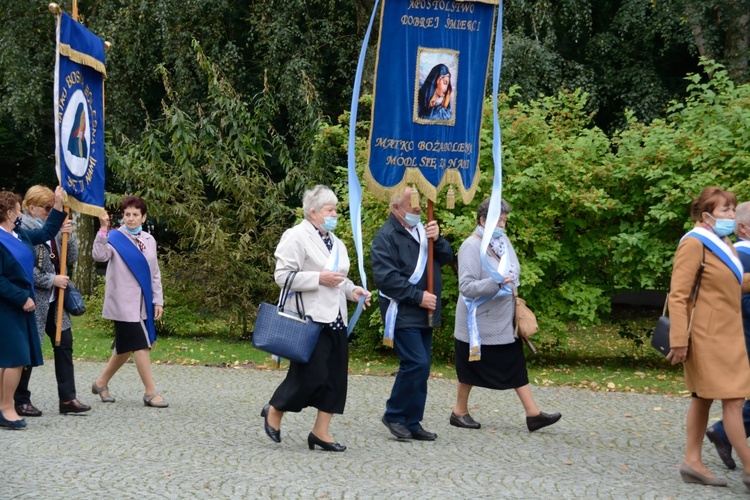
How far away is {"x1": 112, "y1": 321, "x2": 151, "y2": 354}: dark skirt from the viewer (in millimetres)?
9359

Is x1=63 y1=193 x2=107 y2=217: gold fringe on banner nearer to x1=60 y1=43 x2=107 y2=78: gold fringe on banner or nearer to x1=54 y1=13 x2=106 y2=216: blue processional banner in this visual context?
x1=54 y1=13 x2=106 y2=216: blue processional banner

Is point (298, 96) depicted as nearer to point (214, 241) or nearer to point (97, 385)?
point (214, 241)

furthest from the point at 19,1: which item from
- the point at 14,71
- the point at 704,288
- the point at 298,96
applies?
the point at 704,288

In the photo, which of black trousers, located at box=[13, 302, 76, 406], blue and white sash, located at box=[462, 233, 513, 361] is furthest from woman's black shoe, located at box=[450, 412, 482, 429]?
black trousers, located at box=[13, 302, 76, 406]

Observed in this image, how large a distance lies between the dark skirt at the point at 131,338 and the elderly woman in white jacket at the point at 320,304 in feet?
7.39

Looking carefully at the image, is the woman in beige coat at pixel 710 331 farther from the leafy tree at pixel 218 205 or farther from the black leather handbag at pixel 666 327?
the leafy tree at pixel 218 205

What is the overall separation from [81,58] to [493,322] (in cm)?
424

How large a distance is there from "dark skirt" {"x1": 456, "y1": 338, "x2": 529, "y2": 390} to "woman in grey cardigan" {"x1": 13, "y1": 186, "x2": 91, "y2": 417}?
3354 millimetres

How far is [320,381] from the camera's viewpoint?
7.40 metres

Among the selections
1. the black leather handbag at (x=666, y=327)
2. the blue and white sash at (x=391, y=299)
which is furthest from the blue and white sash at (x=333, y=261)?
the black leather handbag at (x=666, y=327)

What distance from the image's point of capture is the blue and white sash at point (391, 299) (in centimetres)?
786

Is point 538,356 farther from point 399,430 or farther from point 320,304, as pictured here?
point 320,304

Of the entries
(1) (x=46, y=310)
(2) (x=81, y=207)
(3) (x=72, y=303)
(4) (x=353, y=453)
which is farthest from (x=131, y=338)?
(4) (x=353, y=453)

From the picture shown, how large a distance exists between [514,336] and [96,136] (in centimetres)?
415
